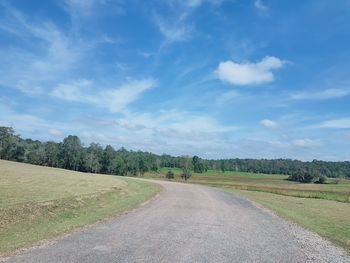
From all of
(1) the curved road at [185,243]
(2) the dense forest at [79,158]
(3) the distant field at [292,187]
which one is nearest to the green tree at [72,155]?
(2) the dense forest at [79,158]

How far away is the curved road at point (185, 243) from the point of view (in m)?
10.9

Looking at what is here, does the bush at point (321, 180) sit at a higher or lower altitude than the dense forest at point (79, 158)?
lower

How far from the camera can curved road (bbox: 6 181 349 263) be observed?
1088cm

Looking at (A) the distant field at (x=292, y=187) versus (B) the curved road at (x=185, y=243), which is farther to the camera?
(A) the distant field at (x=292, y=187)

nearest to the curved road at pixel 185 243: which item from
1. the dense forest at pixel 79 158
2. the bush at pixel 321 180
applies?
the dense forest at pixel 79 158

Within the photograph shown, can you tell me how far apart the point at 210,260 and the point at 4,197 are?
60.9 ft

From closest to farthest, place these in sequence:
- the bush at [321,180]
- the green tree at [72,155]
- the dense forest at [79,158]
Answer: the bush at [321,180], the dense forest at [79,158], the green tree at [72,155]

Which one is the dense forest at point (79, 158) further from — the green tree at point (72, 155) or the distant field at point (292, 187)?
the distant field at point (292, 187)

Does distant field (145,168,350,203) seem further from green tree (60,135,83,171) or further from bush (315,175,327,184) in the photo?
green tree (60,135,83,171)

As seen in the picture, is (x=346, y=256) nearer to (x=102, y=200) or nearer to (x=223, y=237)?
(x=223, y=237)

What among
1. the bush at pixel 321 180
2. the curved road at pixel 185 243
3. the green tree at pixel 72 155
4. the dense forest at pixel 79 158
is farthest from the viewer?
the green tree at pixel 72 155

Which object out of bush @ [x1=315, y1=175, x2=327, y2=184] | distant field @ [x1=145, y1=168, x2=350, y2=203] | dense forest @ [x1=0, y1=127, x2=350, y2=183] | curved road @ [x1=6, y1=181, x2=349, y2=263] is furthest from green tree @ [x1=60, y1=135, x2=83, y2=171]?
curved road @ [x1=6, y1=181, x2=349, y2=263]

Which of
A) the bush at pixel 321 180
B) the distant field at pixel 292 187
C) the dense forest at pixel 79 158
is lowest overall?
the distant field at pixel 292 187

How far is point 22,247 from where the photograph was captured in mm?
11609
